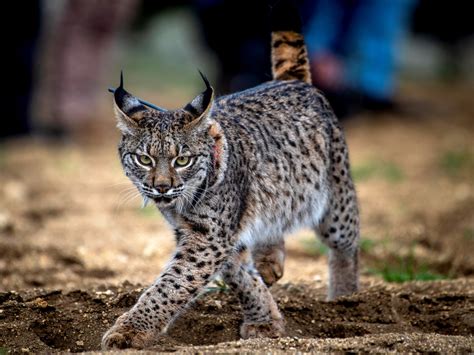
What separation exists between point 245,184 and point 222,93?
7357 millimetres

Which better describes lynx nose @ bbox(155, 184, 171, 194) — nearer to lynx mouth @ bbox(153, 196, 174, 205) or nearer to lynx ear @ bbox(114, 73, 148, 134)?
lynx mouth @ bbox(153, 196, 174, 205)

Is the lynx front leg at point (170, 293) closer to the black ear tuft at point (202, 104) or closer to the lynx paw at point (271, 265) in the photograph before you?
the black ear tuft at point (202, 104)

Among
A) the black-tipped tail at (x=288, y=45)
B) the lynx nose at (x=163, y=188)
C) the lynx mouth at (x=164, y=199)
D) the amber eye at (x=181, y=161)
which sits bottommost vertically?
the lynx mouth at (x=164, y=199)

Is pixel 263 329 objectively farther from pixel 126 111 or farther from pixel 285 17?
pixel 285 17

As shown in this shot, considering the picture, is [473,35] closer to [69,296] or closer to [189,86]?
[189,86]

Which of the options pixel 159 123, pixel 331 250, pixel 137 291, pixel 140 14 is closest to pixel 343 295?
pixel 331 250

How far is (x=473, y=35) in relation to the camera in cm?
1923

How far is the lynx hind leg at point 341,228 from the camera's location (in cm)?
635

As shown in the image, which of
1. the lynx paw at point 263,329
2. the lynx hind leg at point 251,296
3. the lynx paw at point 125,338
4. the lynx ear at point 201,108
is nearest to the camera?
the lynx paw at point 125,338

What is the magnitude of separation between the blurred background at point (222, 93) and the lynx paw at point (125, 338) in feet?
3.09

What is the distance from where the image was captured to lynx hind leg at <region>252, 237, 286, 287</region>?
609 centimetres

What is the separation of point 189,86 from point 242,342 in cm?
1485

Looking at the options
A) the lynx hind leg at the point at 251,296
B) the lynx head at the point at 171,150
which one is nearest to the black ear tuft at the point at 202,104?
the lynx head at the point at 171,150

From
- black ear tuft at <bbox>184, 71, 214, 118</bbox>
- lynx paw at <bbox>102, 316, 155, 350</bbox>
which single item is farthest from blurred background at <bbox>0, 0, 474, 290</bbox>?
lynx paw at <bbox>102, 316, 155, 350</bbox>
